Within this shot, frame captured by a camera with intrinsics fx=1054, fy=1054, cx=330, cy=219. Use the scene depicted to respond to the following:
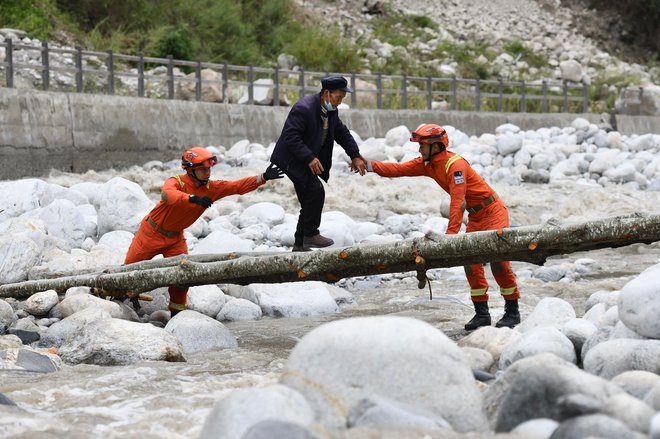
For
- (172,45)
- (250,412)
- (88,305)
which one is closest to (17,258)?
(88,305)

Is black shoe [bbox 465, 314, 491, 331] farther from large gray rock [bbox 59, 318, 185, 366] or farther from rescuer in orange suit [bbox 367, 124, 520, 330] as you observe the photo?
large gray rock [bbox 59, 318, 185, 366]

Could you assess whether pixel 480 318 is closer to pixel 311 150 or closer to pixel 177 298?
pixel 311 150

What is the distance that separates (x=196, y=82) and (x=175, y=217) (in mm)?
12383

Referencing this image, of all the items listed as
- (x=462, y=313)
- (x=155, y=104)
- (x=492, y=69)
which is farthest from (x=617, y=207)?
(x=492, y=69)

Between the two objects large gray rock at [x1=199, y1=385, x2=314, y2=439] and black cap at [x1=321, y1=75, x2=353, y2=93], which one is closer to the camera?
large gray rock at [x1=199, y1=385, x2=314, y2=439]

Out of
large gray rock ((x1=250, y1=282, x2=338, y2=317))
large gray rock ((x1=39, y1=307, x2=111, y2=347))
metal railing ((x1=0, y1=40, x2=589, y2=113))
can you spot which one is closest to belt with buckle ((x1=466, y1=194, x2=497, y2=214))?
large gray rock ((x1=250, y1=282, x2=338, y2=317))

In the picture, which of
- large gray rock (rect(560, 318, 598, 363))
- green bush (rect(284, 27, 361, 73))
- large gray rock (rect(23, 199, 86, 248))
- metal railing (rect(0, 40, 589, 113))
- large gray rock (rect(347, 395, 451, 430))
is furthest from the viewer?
green bush (rect(284, 27, 361, 73))

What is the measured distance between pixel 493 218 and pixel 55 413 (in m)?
3.64

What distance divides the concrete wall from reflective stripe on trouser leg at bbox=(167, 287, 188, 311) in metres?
8.89

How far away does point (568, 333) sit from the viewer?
19.6 feet

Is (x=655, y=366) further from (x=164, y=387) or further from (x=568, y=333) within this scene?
(x=164, y=387)

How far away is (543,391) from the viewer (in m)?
4.14

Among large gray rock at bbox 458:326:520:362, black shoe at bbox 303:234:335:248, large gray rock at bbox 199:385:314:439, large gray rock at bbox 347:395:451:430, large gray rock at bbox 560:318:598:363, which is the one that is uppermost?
large gray rock at bbox 199:385:314:439

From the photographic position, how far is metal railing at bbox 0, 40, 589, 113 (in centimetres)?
1816
